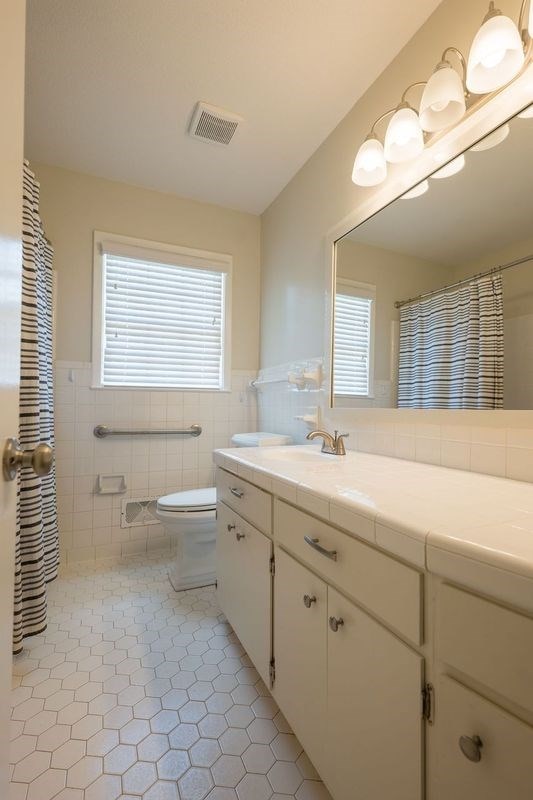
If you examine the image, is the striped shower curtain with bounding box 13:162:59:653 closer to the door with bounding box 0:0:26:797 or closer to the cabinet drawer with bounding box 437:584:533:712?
the door with bounding box 0:0:26:797

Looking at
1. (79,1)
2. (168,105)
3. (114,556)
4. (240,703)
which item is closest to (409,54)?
(168,105)

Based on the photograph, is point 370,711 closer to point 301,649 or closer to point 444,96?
point 301,649

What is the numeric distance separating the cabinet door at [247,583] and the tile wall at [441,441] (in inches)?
24.2

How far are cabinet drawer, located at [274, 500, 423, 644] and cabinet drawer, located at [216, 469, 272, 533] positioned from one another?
0.14 meters

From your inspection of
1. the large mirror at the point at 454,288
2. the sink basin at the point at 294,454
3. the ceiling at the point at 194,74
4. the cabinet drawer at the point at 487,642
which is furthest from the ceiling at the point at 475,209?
the cabinet drawer at the point at 487,642

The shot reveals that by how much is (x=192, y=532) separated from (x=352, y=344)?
50.1 inches

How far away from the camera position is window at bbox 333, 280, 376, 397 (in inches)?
59.9

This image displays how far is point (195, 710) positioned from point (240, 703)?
0.48 feet

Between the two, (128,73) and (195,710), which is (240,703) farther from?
(128,73)

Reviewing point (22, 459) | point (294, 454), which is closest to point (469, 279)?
point (294, 454)

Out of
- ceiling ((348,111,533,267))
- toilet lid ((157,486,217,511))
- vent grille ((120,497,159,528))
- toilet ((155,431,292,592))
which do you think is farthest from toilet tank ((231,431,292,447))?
ceiling ((348,111,533,267))

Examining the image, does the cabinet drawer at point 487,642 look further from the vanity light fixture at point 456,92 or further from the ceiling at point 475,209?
the vanity light fixture at point 456,92

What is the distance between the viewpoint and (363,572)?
0.68 m

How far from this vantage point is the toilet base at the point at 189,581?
1891 millimetres
